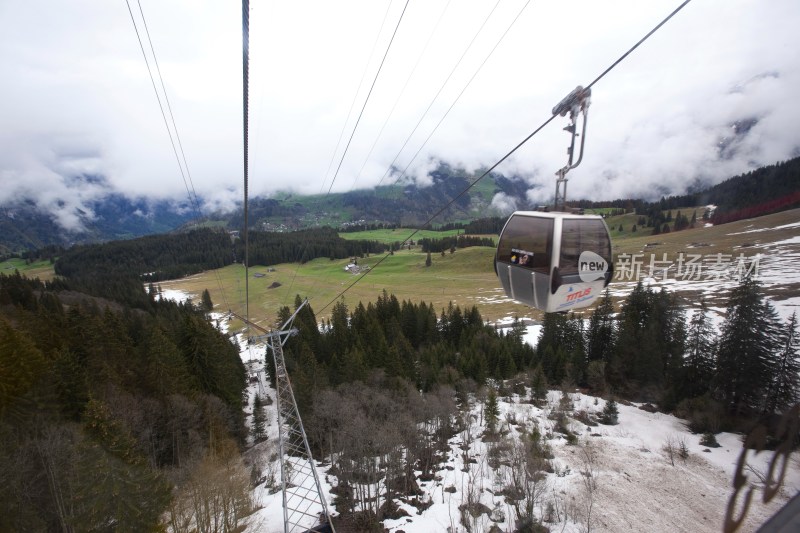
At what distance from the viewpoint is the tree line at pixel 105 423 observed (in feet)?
61.7

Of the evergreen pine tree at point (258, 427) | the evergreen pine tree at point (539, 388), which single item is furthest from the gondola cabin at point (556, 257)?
the evergreen pine tree at point (539, 388)

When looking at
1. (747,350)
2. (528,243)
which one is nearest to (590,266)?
(528,243)

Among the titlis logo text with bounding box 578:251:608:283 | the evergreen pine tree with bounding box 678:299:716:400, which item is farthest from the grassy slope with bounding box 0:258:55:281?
the evergreen pine tree with bounding box 678:299:716:400

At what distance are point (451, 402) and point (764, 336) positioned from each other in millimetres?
31740

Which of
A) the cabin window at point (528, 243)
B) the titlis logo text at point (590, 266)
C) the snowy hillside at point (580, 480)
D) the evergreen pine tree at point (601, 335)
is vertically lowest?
the snowy hillside at point (580, 480)

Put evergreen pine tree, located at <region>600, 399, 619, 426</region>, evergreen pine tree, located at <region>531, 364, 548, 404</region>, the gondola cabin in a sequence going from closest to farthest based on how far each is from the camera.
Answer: the gondola cabin → evergreen pine tree, located at <region>600, 399, 619, 426</region> → evergreen pine tree, located at <region>531, 364, 548, 404</region>

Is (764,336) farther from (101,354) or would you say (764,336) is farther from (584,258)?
(101,354)

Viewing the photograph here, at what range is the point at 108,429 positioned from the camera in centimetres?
2039

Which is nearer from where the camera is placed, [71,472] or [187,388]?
[71,472]

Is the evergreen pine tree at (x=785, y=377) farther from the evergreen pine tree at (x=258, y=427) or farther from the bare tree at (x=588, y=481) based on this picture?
the evergreen pine tree at (x=258, y=427)

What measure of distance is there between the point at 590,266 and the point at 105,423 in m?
26.5

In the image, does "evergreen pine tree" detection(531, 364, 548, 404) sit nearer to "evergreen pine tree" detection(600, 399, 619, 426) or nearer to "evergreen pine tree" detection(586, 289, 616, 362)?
"evergreen pine tree" detection(600, 399, 619, 426)

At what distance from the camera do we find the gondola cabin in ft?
30.7

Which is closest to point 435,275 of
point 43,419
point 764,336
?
point 764,336
